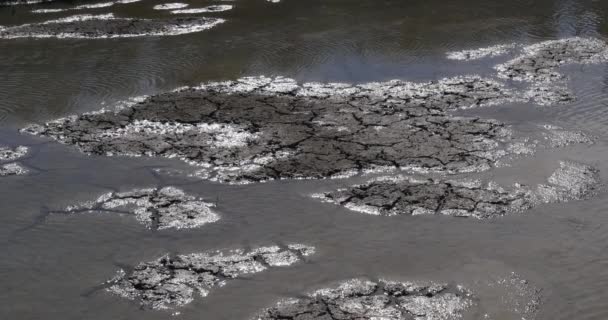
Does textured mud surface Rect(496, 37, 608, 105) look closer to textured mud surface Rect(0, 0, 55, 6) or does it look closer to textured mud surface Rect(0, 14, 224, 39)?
textured mud surface Rect(0, 14, 224, 39)

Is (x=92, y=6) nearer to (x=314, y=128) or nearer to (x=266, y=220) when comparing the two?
(x=314, y=128)

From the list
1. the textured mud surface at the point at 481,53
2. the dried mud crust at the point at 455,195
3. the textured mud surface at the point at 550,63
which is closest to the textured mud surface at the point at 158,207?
the dried mud crust at the point at 455,195

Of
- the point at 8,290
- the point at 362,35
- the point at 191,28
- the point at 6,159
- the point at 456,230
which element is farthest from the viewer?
the point at 191,28

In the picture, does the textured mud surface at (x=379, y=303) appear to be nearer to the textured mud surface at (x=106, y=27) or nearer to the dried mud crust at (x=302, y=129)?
the dried mud crust at (x=302, y=129)

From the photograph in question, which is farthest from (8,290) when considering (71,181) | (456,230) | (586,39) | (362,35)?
(586,39)

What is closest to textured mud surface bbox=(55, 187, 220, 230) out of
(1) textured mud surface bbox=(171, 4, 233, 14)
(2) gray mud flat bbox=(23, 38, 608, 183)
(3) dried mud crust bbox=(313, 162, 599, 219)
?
(2) gray mud flat bbox=(23, 38, 608, 183)

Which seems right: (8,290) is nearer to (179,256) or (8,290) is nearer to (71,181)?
(179,256)
